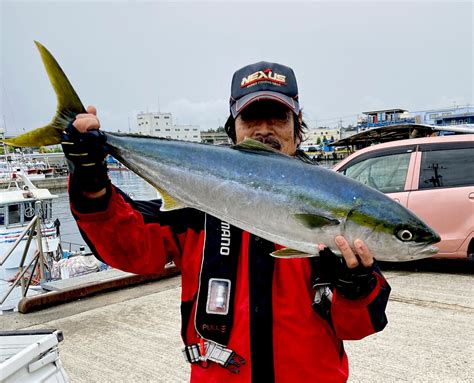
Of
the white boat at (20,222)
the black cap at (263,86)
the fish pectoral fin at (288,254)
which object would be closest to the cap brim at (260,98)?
the black cap at (263,86)

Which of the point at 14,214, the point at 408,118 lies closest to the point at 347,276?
the point at 14,214

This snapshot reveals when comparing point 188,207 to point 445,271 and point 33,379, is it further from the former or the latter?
point 445,271

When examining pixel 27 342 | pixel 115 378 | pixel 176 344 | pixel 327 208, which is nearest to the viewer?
pixel 327 208

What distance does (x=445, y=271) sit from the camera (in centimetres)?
606

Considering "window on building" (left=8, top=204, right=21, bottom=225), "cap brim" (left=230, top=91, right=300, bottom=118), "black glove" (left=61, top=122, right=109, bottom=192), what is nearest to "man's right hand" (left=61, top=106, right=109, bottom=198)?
"black glove" (left=61, top=122, right=109, bottom=192)

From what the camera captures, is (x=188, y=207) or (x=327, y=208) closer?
(x=327, y=208)

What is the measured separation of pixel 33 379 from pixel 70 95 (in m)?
1.46

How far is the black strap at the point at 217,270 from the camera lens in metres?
1.68

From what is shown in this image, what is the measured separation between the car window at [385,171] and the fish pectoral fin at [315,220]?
4725 millimetres

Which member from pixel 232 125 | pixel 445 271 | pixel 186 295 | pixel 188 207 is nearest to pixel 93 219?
pixel 188 207

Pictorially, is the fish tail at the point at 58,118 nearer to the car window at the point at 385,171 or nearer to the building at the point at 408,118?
the car window at the point at 385,171

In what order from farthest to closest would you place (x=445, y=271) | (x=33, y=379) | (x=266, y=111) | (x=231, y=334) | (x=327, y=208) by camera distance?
(x=445, y=271) → (x=33, y=379) → (x=266, y=111) → (x=231, y=334) → (x=327, y=208)

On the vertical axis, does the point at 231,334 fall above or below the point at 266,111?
below

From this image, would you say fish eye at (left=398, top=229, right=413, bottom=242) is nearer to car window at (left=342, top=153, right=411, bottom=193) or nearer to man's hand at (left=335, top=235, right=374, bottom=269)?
man's hand at (left=335, top=235, right=374, bottom=269)
